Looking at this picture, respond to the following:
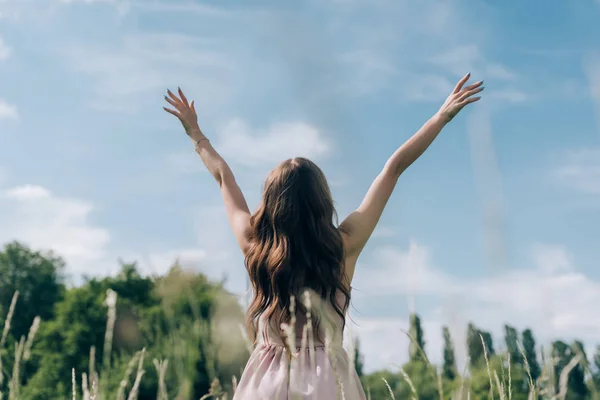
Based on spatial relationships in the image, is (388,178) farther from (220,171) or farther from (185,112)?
(185,112)

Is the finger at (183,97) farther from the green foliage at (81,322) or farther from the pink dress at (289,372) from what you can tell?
the green foliage at (81,322)

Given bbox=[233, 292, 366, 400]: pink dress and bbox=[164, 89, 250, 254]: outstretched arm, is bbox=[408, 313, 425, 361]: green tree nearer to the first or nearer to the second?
bbox=[233, 292, 366, 400]: pink dress

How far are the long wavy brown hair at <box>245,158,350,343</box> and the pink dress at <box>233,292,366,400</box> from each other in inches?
3.1

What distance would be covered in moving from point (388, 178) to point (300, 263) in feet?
2.22

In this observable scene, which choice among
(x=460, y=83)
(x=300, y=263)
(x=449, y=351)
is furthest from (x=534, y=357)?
(x=449, y=351)

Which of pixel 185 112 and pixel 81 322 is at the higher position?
pixel 81 322

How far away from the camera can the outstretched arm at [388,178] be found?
10.5 ft

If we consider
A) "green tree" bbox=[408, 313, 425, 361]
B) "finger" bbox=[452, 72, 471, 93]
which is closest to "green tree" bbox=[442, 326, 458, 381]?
"green tree" bbox=[408, 313, 425, 361]

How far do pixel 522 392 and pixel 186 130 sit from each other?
44863 millimetres

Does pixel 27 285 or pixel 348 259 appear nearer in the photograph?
pixel 348 259

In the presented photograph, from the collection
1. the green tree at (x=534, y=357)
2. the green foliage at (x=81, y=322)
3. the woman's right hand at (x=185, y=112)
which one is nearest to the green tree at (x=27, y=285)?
the green foliage at (x=81, y=322)

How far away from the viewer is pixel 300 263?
2.96 m

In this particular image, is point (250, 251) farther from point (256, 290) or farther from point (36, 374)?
point (36, 374)

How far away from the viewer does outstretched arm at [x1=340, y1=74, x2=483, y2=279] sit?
125 inches
